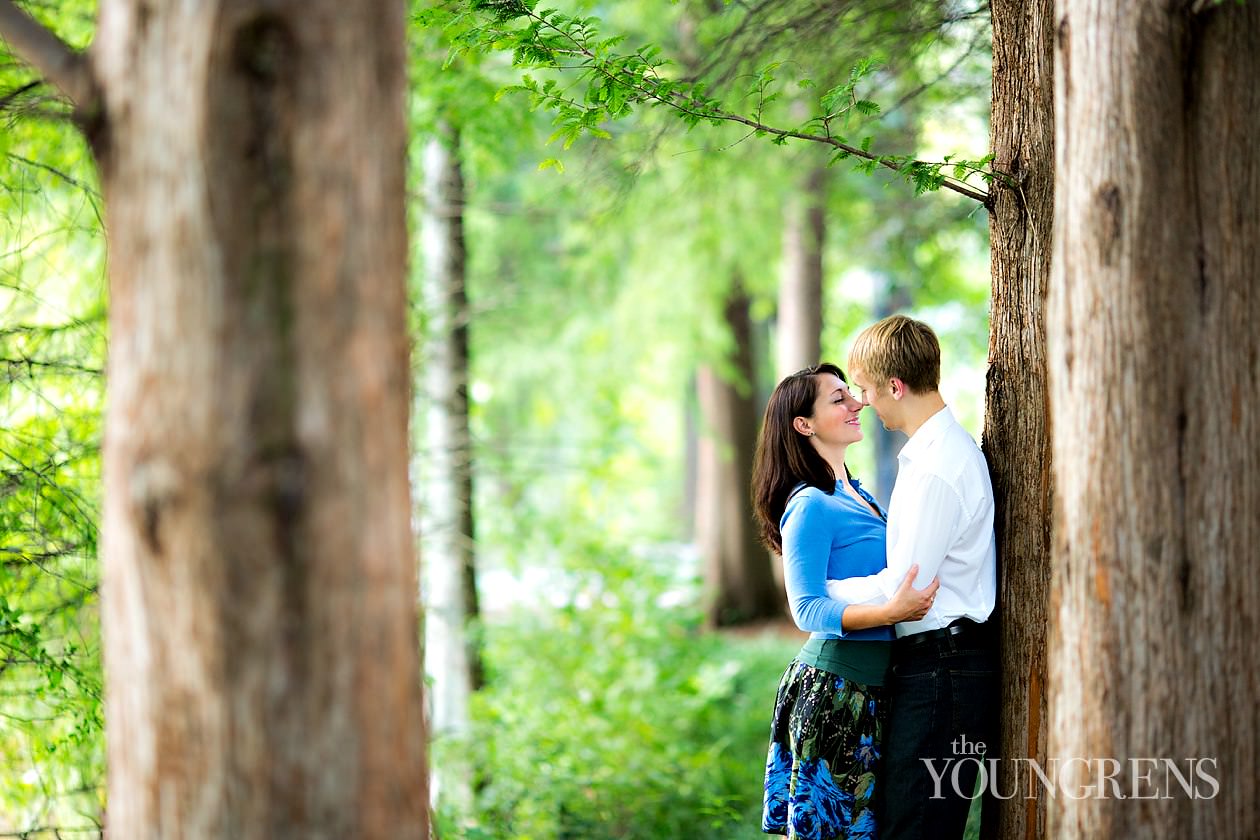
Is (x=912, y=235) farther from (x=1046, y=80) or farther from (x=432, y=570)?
(x=1046, y=80)

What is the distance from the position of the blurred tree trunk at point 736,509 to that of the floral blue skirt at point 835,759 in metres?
10.0

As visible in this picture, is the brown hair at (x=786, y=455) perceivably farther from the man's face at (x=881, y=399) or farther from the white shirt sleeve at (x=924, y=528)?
the white shirt sleeve at (x=924, y=528)

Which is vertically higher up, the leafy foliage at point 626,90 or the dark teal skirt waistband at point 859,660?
the leafy foliage at point 626,90

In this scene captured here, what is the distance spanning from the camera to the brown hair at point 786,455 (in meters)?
3.80

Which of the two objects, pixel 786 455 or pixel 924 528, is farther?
pixel 786 455

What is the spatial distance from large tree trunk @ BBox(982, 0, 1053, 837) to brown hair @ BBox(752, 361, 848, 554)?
0.59 metres

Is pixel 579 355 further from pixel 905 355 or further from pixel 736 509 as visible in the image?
pixel 905 355

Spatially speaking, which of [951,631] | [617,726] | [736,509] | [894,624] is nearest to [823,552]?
[894,624]

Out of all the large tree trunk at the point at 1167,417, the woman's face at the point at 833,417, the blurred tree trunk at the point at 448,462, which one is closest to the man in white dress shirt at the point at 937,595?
the woman's face at the point at 833,417

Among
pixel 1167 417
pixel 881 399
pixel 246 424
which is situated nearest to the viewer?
pixel 246 424

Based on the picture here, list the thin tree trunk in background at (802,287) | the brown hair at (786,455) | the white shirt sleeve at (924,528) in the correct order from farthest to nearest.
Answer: the thin tree trunk in background at (802,287)
the brown hair at (786,455)
the white shirt sleeve at (924,528)

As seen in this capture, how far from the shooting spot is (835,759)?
3588 mm

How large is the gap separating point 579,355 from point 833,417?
9.83 metres

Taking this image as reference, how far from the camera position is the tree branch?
2.23 metres
